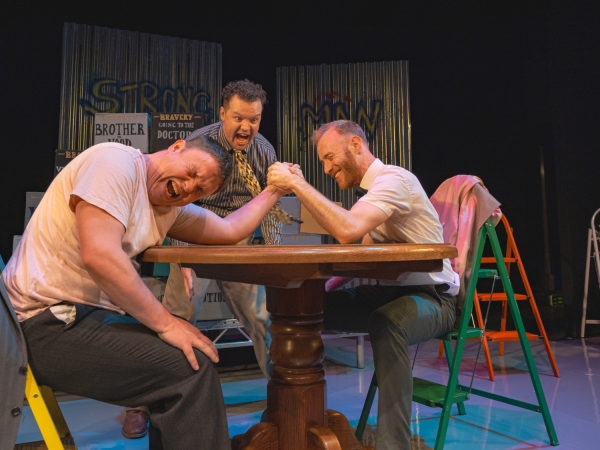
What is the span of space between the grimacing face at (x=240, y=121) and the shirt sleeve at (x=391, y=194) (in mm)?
906

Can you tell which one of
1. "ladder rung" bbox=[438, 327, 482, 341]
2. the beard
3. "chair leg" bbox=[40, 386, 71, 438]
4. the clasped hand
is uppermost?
the beard

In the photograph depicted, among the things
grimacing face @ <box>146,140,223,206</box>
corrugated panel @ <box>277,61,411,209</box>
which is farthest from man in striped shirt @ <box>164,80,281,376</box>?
corrugated panel @ <box>277,61,411,209</box>

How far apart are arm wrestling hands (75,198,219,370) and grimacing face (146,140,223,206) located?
230 millimetres

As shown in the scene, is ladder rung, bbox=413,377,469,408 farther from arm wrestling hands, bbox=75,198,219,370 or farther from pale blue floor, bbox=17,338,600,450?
arm wrestling hands, bbox=75,198,219,370

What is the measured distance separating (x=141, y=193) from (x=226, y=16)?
4.62 m

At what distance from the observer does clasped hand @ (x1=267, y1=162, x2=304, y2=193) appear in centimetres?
171

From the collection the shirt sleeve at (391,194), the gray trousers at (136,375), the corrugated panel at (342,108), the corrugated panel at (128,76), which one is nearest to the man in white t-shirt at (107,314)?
the gray trousers at (136,375)

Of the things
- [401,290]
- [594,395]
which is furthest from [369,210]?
[594,395]

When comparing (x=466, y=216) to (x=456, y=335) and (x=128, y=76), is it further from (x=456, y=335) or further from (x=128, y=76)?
(x=128, y=76)

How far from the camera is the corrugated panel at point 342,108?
540 cm

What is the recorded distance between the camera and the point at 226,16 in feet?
17.1

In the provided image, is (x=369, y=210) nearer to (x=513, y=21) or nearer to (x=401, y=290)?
(x=401, y=290)

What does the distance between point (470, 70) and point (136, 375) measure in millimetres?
5527

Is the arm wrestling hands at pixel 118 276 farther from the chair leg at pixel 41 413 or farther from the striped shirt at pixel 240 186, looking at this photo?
the striped shirt at pixel 240 186
